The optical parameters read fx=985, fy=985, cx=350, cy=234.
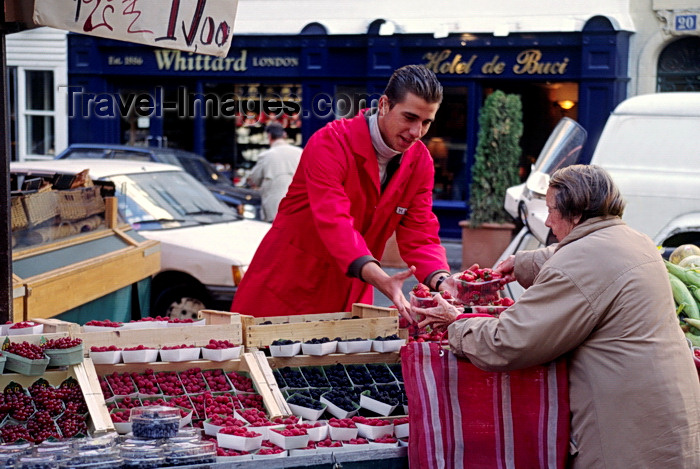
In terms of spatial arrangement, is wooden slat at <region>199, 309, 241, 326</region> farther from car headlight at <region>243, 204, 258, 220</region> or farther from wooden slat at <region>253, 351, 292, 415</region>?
car headlight at <region>243, 204, 258, 220</region>

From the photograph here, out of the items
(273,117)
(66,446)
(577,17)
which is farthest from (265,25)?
(66,446)

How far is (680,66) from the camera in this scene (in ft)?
52.9

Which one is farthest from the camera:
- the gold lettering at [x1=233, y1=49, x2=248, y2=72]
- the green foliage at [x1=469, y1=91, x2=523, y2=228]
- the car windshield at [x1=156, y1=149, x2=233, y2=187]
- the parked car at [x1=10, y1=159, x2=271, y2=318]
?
the gold lettering at [x1=233, y1=49, x2=248, y2=72]

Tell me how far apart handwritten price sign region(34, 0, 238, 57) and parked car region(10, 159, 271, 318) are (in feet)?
13.3

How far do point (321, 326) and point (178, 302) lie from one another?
17.2ft

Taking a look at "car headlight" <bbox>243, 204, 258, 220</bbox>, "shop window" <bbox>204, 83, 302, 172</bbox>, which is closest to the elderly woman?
"car headlight" <bbox>243, 204, 258, 220</bbox>

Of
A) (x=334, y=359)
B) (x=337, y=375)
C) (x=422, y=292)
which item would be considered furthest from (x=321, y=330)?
(x=422, y=292)

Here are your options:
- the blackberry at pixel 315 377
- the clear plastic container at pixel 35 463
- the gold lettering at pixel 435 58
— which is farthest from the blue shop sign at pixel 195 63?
the clear plastic container at pixel 35 463

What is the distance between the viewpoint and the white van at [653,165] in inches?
357

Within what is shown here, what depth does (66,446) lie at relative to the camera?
348 centimetres

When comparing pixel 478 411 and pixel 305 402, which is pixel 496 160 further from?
pixel 478 411

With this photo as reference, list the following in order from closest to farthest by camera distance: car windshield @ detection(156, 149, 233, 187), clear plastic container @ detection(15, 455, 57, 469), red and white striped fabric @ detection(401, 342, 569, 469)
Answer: clear plastic container @ detection(15, 455, 57, 469)
red and white striped fabric @ detection(401, 342, 569, 469)
car windshield @ detection(156, 149, 233, 187)

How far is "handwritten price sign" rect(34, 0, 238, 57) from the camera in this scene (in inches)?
190

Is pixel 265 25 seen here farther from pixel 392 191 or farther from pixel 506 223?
pixel 392 191
